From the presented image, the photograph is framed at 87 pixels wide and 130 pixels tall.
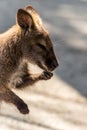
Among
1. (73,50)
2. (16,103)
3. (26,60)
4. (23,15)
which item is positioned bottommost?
(16,103)

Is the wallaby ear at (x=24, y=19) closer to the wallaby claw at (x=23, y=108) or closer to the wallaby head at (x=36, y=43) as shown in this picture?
the wallaby head at (x=36, y=43)

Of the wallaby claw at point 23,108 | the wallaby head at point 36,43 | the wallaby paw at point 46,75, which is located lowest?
the wallaby claw at point 23,108

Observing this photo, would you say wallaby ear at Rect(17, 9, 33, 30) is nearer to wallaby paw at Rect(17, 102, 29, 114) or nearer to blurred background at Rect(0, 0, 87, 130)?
wallaby paw at Rect(17, 102, 29, 114)

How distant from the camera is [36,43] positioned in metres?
3.91

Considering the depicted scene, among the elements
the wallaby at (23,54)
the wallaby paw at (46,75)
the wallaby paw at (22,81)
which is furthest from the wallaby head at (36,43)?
the wallaby paw at (22,81)

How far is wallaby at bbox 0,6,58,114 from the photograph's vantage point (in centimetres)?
386

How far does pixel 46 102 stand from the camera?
17.2ft

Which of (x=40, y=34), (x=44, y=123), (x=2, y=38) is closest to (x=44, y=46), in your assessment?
(x=40, y=34)

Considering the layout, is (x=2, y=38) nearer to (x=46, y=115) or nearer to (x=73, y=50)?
(x=46, y=115)

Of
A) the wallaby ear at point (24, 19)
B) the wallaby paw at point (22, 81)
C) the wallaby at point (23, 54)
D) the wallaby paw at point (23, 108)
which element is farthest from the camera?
the wallaby paw at point (22, 81)

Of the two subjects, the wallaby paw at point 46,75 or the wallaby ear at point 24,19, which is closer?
the wallaby ear at point 24,19

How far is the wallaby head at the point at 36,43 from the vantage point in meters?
3.85

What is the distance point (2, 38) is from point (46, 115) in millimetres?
1210

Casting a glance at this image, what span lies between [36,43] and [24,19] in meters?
0.21
